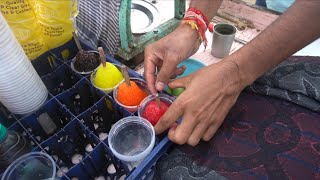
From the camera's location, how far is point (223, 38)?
112cm

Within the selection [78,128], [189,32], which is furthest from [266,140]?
[78,128]

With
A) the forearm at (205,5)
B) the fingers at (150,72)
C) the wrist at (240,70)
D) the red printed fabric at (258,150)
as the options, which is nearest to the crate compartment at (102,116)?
the fingers at (150,72)

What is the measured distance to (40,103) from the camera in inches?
31.8

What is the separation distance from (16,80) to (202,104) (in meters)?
0.50

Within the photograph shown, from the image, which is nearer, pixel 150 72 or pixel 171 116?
pixel 171 116

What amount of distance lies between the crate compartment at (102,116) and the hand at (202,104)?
190 millimetres

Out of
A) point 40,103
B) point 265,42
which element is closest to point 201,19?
point 265,42

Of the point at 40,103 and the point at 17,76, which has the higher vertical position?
the point at 17,76

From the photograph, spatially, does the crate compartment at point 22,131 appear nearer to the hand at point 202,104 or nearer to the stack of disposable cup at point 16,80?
the stack of disposable cup at point 16,80

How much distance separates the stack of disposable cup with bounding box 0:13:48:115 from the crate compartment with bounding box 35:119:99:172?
0.13 meters

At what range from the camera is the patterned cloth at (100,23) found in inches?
37.4

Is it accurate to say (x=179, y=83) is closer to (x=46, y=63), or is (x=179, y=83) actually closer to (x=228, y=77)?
(x=228, y=77)

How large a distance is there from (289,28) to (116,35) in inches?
23.6

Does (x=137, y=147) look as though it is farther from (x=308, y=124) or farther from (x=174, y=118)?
(x=308, y=124)
